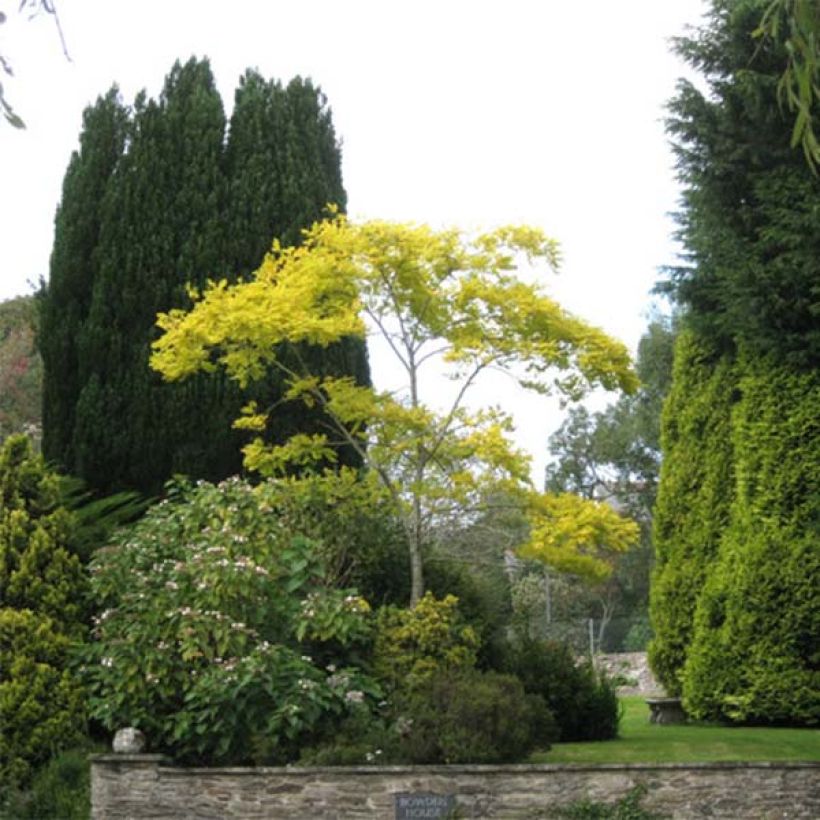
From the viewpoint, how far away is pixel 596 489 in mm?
37562

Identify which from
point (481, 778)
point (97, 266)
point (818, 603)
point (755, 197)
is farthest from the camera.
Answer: point (97, 266)

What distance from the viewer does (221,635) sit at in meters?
11.5

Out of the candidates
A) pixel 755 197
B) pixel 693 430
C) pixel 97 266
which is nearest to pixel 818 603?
pixel 693 430

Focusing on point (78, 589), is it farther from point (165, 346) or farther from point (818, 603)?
point (818, 603)

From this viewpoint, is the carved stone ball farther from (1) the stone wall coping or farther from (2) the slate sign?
(2) the slate sign

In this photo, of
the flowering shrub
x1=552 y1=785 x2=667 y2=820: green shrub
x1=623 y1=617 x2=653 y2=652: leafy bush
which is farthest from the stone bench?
x1=623 y1=617 x2=653 y2=652: leafy bush

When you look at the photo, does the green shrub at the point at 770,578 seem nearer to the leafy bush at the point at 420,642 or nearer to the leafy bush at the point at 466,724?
the leafy bush at the point at 420,642

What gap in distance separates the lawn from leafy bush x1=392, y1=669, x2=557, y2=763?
471 millimetres

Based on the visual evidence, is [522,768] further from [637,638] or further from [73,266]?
[637,638]

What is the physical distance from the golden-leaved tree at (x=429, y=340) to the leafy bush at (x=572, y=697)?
1.00m

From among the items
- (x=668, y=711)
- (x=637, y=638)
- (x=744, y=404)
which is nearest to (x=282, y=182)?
(x=744, y=404)

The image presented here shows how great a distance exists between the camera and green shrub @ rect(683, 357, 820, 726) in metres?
14.2

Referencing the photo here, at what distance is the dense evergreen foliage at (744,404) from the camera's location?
1421cm

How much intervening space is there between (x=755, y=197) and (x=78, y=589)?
837 cm
